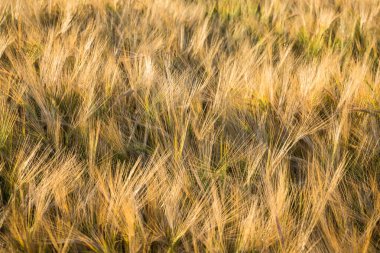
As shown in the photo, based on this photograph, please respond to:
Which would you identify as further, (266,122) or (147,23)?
(147,23)

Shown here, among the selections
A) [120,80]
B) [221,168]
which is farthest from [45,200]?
[120,80]

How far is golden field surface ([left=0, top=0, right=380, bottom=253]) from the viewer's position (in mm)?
941

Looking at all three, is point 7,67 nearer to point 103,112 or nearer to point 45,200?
point 103,112

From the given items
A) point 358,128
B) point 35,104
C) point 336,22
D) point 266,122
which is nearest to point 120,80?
point 35,104

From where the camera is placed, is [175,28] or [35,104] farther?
[175,28]

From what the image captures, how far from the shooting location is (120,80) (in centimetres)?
161

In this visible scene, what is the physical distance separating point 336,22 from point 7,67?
2.08m

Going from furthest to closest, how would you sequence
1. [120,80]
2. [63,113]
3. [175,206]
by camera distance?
[120,80] → [63,113] → [175,206]

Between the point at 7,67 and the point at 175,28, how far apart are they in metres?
0.98

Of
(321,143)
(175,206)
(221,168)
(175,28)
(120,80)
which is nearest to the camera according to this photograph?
(175,206)

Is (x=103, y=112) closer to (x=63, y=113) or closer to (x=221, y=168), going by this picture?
(x=63, y=113)

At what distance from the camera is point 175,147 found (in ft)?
3.99

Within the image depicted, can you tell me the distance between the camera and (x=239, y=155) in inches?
48.4

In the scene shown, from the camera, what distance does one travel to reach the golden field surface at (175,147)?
0.94m
